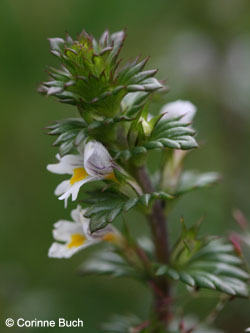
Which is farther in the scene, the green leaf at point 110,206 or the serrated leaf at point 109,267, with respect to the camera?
the serrated leaf at point 109,267

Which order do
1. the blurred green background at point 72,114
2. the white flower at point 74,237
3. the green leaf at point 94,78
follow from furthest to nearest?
the blurred green background at point 72,114 → the white flower at point 74,237 → the green leaf at point 94,78

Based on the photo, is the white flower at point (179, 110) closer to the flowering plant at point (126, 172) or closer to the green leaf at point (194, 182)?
the flowering plant at point (126, 172)

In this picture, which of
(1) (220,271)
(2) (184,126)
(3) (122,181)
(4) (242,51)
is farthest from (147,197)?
(4) (242,51)

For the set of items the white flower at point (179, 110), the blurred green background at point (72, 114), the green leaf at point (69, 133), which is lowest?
the blurred green background at point (72, 114)

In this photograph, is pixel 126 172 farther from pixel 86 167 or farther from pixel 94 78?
pixel 94 78

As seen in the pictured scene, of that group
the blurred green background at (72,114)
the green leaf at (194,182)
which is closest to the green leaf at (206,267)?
the green leaf at (194,182)

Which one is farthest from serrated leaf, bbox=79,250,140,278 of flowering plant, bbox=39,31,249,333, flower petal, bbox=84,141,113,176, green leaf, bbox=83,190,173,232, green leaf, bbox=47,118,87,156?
green leaf, bbox=47,118,87,156

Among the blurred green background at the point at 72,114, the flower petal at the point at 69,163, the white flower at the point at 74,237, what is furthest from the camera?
the blurred green background at the point at 72,114
